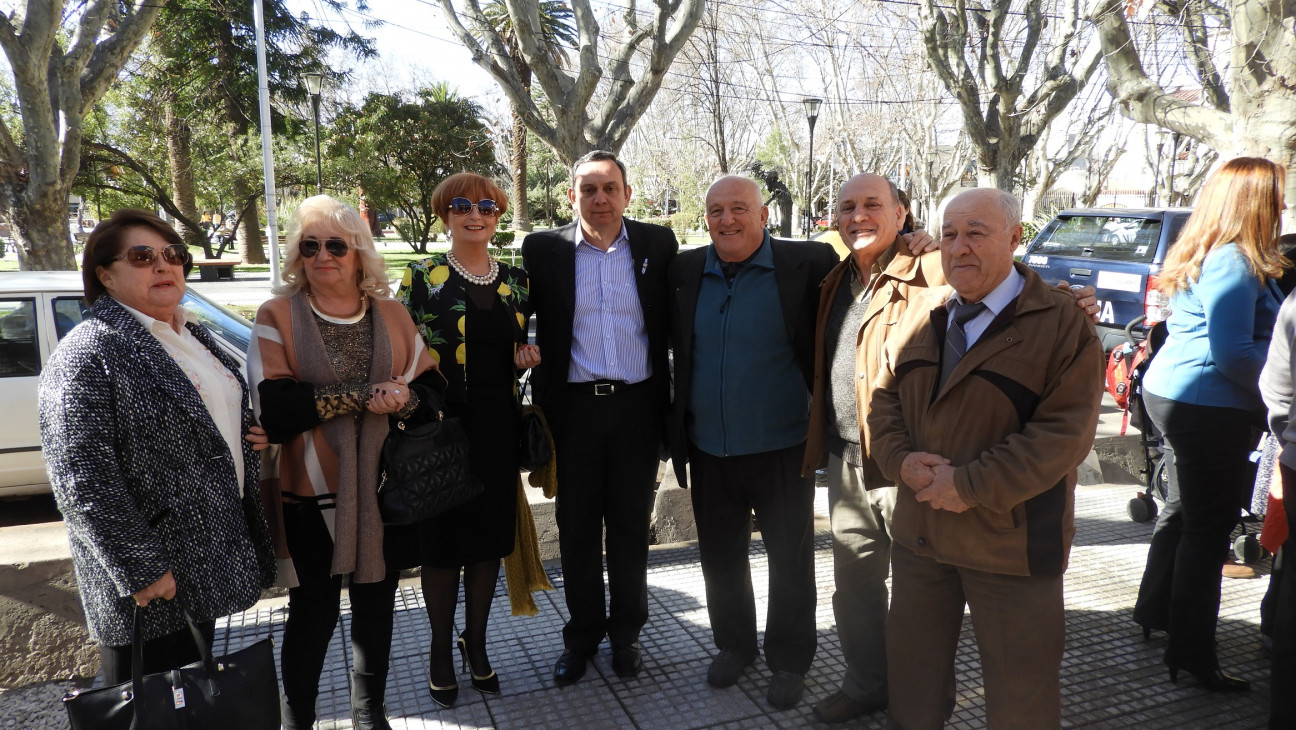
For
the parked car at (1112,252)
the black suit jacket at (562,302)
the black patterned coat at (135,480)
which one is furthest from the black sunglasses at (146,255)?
the parked car at (1112,252)

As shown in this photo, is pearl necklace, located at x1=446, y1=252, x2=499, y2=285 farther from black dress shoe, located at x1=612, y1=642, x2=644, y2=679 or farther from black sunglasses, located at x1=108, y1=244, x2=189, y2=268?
black dress shoe, located at x1=612, y1=642, x2=644, y2=679

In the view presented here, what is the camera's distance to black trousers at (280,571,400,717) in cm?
262

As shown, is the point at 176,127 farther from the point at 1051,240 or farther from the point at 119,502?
the point at 119,502

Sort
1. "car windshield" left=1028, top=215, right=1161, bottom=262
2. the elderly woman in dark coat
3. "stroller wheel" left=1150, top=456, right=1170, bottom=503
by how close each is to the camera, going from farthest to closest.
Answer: "car windshield" left=1028, top=215, right=1161, bottom=262 → "stroller wheel" left=1150, top=456, right=1170, bottom=503 → the elderly woman in dark coat

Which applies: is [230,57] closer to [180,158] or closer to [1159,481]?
[180,158]

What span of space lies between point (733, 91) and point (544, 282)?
24585 millimetres

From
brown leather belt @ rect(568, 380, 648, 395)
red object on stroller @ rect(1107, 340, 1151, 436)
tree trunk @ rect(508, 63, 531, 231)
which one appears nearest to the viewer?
brown leather belt @ rect(568, 380, 648, 395)

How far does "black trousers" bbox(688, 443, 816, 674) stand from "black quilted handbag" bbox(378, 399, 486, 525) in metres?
0.97

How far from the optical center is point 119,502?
6.52 ft

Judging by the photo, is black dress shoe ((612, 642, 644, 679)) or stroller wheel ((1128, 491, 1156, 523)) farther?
stroller wheel ((1128, 491, 1156, 523))

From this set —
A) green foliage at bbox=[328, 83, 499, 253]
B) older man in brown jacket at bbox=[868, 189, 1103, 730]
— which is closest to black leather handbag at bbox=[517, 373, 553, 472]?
older man in brown jacket at bbox=[868, 189, 1103, 730]

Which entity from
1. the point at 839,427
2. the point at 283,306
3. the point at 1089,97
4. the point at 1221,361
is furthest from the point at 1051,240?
the point at 1089,97

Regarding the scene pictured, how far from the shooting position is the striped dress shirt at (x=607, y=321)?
10.3 ft

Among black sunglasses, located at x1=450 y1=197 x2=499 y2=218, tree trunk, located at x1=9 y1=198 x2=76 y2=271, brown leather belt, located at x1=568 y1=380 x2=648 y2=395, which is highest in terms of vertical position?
tree trunk, located at x1=9 y1=198 x2=76 y2=271
